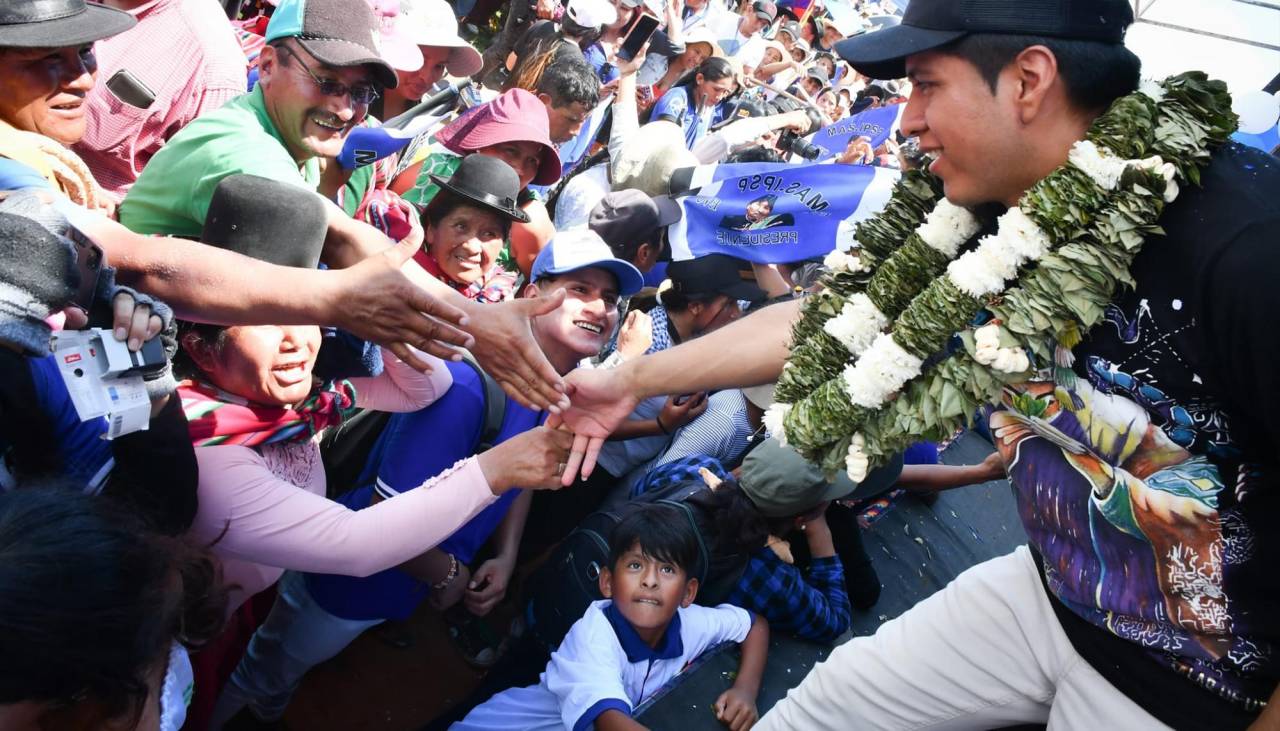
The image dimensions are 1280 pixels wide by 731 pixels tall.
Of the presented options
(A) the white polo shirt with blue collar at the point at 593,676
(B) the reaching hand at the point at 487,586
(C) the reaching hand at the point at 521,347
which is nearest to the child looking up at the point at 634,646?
(A) the white polo shirt with blue collar at the point at 593,676

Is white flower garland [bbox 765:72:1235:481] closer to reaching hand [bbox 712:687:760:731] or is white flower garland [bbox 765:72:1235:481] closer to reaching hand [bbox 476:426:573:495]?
reaching hand [bbox 476:426:573:495]

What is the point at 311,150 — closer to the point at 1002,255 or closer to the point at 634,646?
the point at 634,646

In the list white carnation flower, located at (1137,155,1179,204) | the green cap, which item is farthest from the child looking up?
white carnation flower, located at (1137,155,1179,204)

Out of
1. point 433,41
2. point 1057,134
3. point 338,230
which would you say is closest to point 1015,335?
point 1057,134

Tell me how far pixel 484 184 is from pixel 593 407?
64.8 inches

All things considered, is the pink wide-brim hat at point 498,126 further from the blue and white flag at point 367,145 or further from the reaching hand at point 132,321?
the reaching hand at point 132,321

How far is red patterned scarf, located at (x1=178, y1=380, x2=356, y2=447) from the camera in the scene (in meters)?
2.32

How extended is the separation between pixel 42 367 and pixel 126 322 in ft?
0.56

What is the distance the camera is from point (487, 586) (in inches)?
135

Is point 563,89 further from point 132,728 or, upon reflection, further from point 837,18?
point 837,18

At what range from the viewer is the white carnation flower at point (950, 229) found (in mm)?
2217

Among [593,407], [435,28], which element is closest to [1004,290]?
[593,407]

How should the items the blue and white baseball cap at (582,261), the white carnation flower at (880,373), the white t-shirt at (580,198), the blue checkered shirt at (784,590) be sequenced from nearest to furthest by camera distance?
the white carnation flower at (880,373) < the blue checkered shirt at (784,590) < the blue and white baseball cap at (582,261) < the white t-shirt at (580,198)

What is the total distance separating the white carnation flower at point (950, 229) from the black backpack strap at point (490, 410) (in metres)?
1.74
